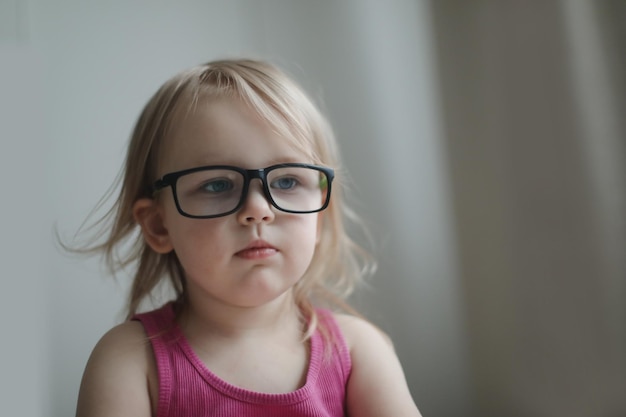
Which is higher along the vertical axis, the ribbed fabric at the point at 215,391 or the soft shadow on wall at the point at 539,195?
the soft shadow on wall at the point at 539,195

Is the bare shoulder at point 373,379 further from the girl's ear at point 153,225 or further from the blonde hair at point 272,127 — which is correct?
the girl's ear at point 153,225

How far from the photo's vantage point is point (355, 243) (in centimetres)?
121

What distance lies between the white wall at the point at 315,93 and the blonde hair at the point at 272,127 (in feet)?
0.24

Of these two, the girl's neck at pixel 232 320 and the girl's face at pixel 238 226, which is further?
the girl's neck at pixel 232 320

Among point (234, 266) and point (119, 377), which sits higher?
point (234, 266)

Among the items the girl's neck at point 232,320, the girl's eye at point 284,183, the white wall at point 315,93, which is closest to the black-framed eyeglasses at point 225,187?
the girl's eye at point 284,183

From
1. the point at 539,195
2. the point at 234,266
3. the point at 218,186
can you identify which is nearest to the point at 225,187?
the point at 218,186

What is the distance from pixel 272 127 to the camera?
2.88 ft

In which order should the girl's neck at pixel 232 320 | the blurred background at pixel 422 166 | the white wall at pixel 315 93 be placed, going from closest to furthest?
the blurred background at pixel 422 166
the girl's neck at pixel 232 320
the white wall at pixel 315 93

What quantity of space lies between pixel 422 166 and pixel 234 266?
0.42 metres

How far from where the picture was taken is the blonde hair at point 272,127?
91cm

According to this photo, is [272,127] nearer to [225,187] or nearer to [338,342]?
[225,187]

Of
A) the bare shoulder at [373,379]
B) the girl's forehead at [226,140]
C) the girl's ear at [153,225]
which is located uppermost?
the girl's forehead at [226,140]

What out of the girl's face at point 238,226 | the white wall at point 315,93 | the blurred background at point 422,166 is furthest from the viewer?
the white wall at point 315,93
